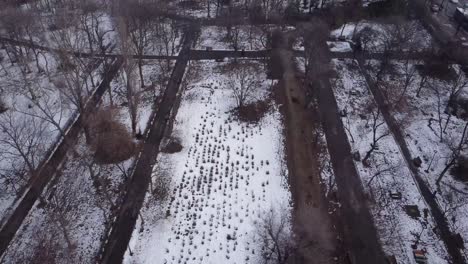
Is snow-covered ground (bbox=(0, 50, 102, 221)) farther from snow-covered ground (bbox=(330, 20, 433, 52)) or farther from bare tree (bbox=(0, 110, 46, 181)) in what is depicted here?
snow-covered ground (bbox=(330, 20, 433, 52))

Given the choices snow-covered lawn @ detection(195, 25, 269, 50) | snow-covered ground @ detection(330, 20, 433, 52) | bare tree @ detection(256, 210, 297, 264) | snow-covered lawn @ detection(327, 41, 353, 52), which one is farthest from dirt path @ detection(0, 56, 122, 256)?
snow-covered ground @ detection(330, 20, 433, 52)

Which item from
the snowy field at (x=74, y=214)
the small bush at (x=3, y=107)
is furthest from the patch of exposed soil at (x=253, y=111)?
the small bush at (x=3, y=107)

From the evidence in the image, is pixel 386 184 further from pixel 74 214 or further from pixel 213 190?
pixel 74 214

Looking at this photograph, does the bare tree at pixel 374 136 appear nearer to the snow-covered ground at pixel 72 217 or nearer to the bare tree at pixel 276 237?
the bare tree at pixel 276 237

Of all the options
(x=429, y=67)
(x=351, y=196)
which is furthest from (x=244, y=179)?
(x=429, y=67)

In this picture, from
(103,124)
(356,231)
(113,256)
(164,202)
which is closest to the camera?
(113,256)

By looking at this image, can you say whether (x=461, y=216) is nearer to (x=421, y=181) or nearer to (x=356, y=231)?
(x=421, y=181)

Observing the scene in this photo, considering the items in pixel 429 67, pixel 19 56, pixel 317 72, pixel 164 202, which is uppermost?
pixel 19 56
